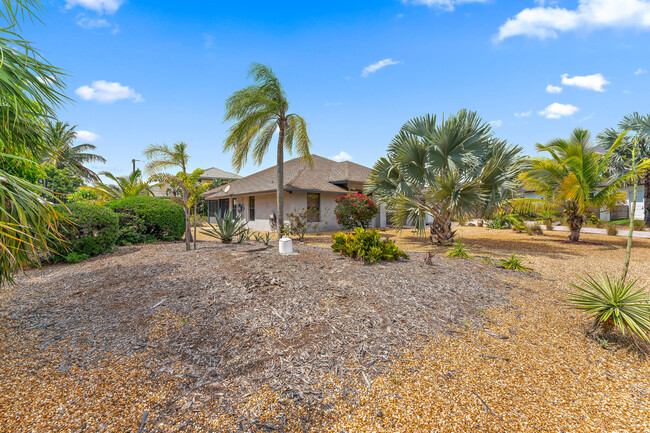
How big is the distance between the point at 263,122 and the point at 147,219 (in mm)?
5707

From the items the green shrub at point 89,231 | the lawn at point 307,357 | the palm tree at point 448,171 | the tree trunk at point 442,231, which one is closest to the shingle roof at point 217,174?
the green shrub at point 89,231

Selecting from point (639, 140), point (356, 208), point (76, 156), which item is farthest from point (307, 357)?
point (76, 156)

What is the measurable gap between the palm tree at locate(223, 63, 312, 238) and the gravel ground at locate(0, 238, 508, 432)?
18.9ft

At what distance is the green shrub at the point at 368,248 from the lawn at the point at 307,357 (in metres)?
0.90

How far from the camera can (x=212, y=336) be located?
3.44 meters

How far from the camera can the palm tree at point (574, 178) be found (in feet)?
32.4

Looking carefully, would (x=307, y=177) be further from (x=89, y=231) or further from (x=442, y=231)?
(x=89, y=231)

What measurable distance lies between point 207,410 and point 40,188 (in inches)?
113

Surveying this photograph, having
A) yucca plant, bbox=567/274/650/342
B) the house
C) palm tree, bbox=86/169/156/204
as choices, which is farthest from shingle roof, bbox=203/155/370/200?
yucca plant, bbox=567/274/650/342

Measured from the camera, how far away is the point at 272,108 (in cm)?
1123

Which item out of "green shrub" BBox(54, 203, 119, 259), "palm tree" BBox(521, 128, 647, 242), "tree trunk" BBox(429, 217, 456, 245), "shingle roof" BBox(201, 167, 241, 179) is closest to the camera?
"green shrub" BBox(54, 203, 119, 259)

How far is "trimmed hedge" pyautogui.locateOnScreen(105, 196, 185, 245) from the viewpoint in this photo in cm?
967

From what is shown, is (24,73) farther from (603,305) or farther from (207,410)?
(603,305)

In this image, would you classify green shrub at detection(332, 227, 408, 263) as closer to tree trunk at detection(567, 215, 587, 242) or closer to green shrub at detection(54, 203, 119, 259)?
green shrub at detection(54, 203, 119, 259)
